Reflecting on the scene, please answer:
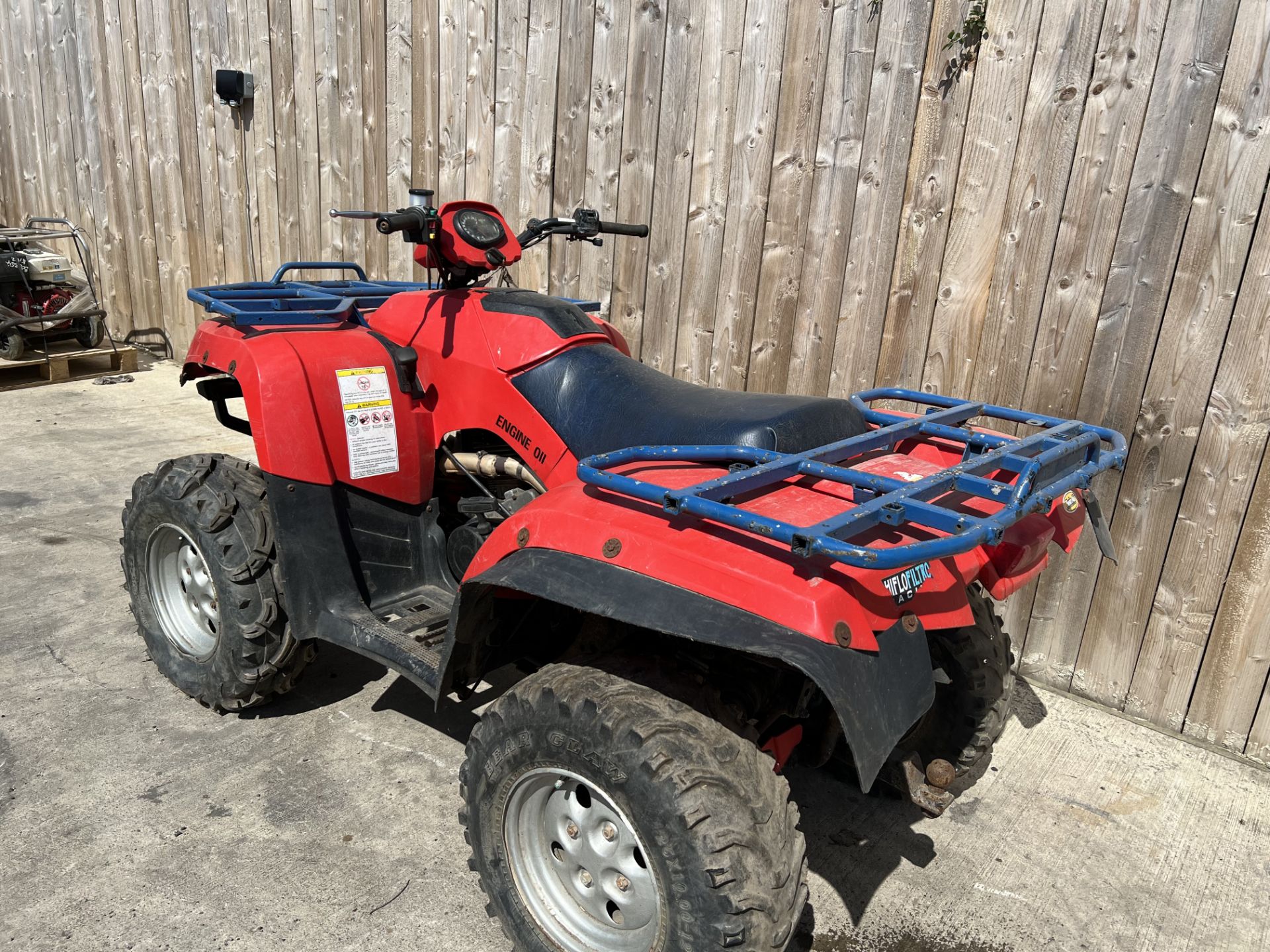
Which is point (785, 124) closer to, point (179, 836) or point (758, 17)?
point (758, 17)

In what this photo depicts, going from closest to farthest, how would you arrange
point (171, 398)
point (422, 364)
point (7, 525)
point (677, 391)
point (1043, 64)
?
1. point (677, 391)
2. point (422, 364)
3. point (1043, 64)
4. point (7, 525)
5. point (171, 398)

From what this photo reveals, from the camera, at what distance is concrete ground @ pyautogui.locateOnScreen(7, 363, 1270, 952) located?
8.30 feet

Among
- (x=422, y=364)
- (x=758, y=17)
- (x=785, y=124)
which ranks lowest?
(x=422, y=364)

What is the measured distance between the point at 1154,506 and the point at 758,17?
261cm

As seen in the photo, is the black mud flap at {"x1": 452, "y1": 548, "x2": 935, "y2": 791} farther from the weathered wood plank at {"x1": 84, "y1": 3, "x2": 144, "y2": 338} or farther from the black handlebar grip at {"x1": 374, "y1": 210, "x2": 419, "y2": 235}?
the weathered wood plank at {"x1": 84, "y1": 3, "x2": 144, "y2": 338}

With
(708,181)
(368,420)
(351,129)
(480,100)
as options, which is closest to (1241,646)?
(708,181)

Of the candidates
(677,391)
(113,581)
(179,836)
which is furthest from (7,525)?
(677,391)

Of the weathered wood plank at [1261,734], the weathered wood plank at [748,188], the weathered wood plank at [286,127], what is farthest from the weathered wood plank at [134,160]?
the weathered wood plank at [1261,734]

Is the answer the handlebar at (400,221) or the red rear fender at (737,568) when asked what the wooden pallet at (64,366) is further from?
the red rear fender at (737,568)

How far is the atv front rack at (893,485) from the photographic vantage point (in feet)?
5.88

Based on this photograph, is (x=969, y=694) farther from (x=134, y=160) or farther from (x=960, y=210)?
(x=134, y=160)

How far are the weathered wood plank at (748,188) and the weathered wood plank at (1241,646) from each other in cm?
213

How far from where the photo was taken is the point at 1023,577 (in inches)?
95.3

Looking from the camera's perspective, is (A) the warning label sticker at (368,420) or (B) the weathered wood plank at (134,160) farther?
(B) the weathered wood plank at (134,160)
